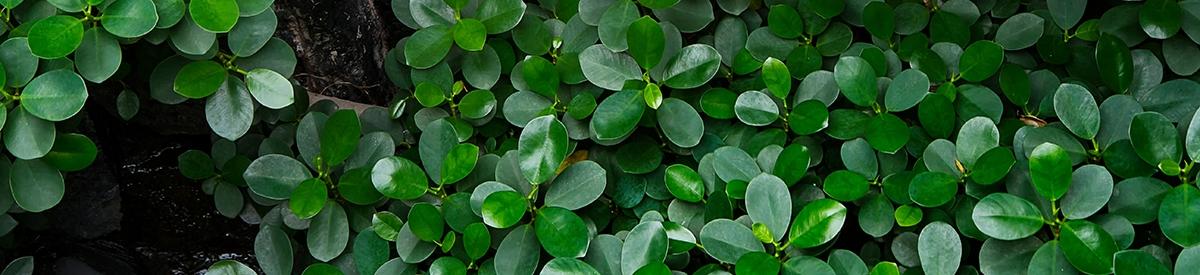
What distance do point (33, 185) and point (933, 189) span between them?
3.24ft

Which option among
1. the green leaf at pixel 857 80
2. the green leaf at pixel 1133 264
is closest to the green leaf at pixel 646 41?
the green leaf at pixel 857 80

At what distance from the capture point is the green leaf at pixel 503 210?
44.8 inches

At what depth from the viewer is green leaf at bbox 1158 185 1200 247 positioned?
3.37ft

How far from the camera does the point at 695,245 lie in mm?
1166

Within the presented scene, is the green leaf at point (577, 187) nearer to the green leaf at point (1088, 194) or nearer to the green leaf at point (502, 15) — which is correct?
the green leaf at point (502, 15)

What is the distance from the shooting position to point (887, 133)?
120 cm

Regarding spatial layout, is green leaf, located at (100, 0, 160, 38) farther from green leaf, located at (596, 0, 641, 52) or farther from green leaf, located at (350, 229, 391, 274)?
green leaf, located at (596, 0, 641, 52)

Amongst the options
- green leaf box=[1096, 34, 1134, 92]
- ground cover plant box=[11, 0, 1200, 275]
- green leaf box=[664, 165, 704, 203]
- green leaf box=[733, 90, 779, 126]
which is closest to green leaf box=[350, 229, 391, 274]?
ground cover plant box=[11, 0, 1200, 275]

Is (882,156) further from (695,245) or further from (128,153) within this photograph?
(128,153)

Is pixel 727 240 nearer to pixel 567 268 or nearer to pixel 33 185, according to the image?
pixel 567 268

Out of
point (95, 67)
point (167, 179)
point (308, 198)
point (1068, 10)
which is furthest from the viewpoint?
point (167, 179)

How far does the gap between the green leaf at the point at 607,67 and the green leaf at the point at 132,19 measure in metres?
0.49

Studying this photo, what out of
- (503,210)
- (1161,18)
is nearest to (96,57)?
(503,210)

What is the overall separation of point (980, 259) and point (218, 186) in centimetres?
95
